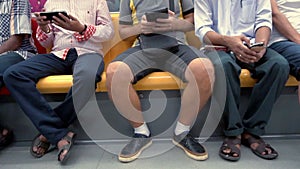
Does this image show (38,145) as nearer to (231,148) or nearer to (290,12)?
(231,148)

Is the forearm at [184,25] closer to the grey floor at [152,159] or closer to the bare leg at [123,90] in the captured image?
the bare leg at [123,90]

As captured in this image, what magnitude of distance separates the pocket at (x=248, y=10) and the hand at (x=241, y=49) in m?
0.24

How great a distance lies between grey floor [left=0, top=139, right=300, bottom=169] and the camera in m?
1.71

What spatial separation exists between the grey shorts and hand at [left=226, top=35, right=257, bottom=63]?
18 cm

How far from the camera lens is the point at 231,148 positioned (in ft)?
5.80

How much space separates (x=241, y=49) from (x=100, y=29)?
920mm

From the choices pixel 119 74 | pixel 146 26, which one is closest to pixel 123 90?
pixel 119 74

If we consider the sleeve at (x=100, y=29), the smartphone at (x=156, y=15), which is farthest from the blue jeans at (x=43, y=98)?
the smartphone at (x=156, y=15)

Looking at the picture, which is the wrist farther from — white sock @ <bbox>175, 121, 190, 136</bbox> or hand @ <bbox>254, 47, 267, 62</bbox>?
hand @ <bbox>254, 47, 267, 62</bbox>

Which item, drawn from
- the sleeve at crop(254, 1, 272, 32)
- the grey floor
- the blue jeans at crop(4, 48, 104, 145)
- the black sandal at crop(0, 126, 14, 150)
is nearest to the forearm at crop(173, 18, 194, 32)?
the sleeve at crop(254, 1, 272, 32)

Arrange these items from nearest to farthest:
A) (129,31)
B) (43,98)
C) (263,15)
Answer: (43,98)
(263,15)
(129,31)

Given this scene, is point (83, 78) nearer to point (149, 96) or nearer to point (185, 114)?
point (149, 96)

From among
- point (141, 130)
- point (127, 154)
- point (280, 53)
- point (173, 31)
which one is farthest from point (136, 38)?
point (280, 53)

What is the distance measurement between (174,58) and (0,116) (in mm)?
1218
